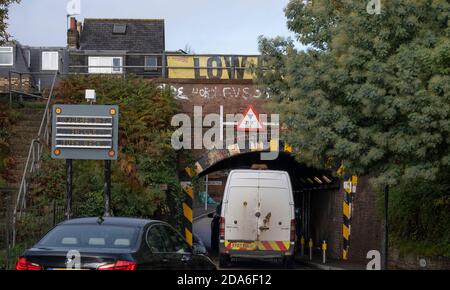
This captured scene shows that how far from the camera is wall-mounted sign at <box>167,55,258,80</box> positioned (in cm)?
2741

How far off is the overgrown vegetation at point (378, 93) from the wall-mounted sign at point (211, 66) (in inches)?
363

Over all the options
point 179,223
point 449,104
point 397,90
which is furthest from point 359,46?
point 179,223

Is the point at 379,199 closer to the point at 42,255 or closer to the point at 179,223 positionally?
the point at 179,223

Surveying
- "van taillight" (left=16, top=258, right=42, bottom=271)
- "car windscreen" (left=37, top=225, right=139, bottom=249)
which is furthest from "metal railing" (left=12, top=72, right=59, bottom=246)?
"van taillight" (left=16, top=258, right=42, bottom=271)

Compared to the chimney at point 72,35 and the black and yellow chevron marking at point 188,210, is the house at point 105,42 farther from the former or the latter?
the black and yellow chevron marking at point 188,210

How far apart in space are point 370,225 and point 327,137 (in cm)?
1107

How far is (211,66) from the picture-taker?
2752 cm

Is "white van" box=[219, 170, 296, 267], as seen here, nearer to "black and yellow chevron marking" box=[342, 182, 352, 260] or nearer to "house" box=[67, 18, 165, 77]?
"black and yellow chevron marking" box=[342, 182, 352, 260]

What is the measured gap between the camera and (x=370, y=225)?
26578 millimetres

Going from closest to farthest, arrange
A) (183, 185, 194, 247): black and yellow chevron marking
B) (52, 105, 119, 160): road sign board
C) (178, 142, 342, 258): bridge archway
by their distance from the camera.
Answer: (52, 105, 119, 160): road sign board, (183, 185, 194, 247): black and yellow chevron marking, (178, 142, 342, 258): bridge archway

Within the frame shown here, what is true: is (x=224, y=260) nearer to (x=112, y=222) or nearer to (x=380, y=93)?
(x=380, y=93)

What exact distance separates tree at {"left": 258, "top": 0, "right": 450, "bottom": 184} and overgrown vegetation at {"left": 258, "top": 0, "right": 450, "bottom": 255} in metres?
0.02

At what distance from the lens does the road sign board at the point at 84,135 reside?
A: 1881 cm

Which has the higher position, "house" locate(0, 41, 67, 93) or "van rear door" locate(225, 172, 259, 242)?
"house" locate(0, 41, 67, 93)
